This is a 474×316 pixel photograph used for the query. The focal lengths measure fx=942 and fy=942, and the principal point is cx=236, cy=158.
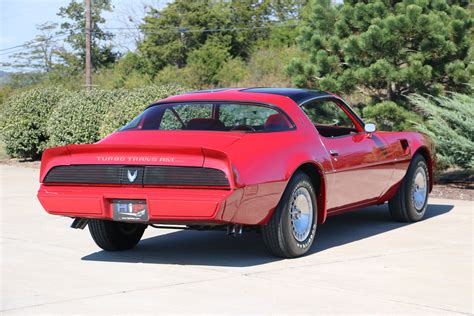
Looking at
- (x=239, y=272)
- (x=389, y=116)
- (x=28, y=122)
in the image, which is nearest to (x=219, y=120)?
(x=239, y=272)

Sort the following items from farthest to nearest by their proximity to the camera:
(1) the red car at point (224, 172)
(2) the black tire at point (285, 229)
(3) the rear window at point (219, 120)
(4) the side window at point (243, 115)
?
(4) the side window at point (243, 115) → (3) the rear window at point (219, 120) → (2) the black tire at point (285, 229) → (1) the red car at point (224, 172)

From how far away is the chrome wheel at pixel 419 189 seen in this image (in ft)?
33.9

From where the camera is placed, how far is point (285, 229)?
7.78 metres

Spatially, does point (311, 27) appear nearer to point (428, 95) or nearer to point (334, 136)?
point (428, 95)

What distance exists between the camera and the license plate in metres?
7.40

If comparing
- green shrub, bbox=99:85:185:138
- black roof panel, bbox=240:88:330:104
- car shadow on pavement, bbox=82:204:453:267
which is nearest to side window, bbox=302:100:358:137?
black roof panel, bbox=240:88:330:104

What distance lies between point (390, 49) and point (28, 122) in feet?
29.1

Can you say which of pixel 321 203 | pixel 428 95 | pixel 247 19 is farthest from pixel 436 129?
pixel 247 19

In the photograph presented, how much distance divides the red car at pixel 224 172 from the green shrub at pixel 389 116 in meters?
6.29

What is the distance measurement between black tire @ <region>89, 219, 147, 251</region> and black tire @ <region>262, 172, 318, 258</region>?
147cm

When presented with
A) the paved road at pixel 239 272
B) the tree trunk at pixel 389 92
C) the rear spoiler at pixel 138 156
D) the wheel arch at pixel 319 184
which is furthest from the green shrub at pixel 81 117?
the rear spoiler at pixel 138 156

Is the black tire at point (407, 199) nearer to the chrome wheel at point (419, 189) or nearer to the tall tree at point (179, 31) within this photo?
the chrome wheel at point (419, 189)

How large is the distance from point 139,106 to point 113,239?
920cm

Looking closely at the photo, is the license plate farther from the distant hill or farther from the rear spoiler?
the distant hill
